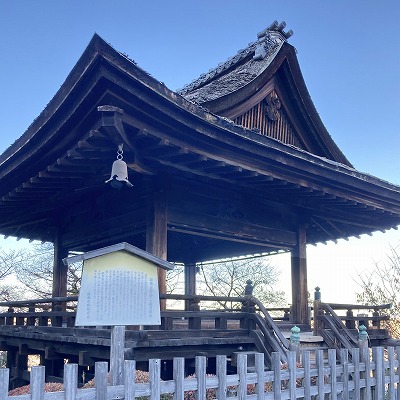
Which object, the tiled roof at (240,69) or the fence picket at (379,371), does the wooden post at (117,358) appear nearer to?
the fence picket at (379,371)

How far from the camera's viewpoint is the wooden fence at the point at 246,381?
400cm

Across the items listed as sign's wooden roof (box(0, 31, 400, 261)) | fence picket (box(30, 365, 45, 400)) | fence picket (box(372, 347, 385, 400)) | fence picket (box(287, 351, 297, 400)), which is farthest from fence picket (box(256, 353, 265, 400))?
sign's wooden roof (box(0, 31, 400, 261))

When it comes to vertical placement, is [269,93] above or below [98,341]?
above

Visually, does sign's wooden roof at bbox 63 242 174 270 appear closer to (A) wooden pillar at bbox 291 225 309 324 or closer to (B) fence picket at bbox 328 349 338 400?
(B) fence picket at bbox 328 349 338 400

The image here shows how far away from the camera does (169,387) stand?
4.57 meters

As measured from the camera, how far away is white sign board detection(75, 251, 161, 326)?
4.86 m

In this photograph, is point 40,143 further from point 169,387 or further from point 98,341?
point 169,387

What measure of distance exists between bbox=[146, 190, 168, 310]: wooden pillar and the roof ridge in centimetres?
505

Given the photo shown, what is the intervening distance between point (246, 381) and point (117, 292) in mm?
1593

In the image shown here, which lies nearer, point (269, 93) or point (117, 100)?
point (117, 100)

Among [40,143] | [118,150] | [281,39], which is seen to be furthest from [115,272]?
[281,39]

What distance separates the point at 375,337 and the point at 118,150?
24.8ft

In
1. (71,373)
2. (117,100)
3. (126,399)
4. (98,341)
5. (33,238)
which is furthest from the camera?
(33,238)

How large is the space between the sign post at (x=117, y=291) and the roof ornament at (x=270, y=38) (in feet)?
25.5
